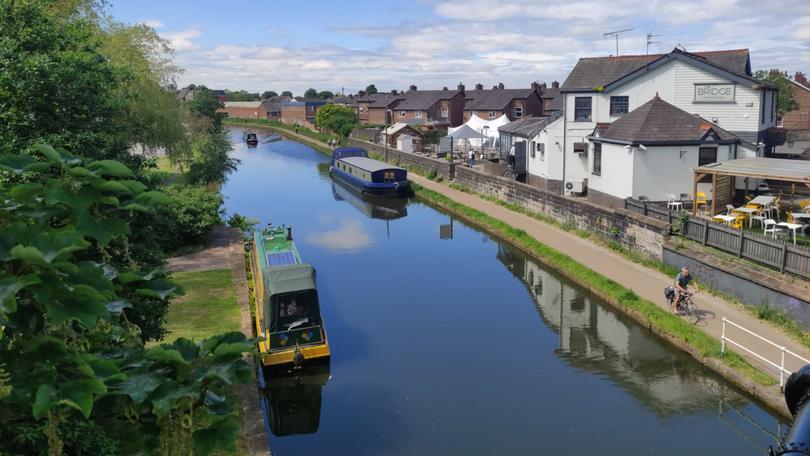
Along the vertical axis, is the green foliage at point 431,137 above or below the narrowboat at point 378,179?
above

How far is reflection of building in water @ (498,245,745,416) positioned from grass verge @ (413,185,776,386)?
35 centimetres

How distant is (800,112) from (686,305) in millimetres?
58730

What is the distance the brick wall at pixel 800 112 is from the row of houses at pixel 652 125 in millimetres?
39906

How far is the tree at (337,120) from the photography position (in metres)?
80.4

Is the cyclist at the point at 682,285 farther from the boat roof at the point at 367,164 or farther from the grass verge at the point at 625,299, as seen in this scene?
the boat roof at the point at 367,164

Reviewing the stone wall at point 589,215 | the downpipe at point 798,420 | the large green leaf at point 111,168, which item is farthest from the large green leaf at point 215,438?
the stone wall at point 589,215

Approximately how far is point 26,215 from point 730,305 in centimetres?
1731

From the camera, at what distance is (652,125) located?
26562 mm

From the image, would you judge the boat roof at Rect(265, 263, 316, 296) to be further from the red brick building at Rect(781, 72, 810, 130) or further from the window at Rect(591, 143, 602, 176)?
the red brick building at Rect(781, 72, 810, 130)

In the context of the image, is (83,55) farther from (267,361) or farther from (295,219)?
(295,219)

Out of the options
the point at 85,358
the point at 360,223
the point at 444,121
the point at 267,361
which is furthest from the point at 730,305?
the point at 444,121

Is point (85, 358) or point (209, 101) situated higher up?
point (209, 101)

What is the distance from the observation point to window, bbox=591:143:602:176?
29.6m

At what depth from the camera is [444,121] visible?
3241 inches
